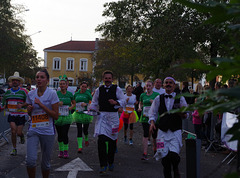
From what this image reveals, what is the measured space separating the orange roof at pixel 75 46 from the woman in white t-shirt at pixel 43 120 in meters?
71.8

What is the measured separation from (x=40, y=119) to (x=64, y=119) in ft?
13.1

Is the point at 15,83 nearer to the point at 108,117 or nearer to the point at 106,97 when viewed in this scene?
the point at 106,97

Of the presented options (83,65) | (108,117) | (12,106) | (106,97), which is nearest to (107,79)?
(106,97)

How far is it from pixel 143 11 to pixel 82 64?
52786 millimetres

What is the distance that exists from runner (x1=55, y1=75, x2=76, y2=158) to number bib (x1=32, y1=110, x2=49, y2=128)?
3447mm

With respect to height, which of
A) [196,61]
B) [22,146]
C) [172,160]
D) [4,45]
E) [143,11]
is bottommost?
[22,146]

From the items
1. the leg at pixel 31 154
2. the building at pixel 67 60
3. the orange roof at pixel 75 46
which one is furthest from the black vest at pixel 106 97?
the orange roof at pixel 75 46

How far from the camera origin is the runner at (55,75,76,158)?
950 cm

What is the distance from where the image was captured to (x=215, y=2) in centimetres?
120

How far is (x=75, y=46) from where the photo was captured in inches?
3086

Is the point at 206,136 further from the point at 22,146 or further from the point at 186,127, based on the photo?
the point at 22,146

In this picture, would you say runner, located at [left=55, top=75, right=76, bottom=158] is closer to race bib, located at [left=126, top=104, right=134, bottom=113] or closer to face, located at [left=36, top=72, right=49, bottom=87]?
race bib, located at [left=126, top=104, right=134, bottom=113]

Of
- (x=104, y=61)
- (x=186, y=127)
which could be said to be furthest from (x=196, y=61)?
(x=104, y=61)

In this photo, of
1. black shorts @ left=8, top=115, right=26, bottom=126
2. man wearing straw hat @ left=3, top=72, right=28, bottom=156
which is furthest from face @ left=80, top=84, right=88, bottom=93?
black shorts @ left=8, top=115, right=26, bottom=126
